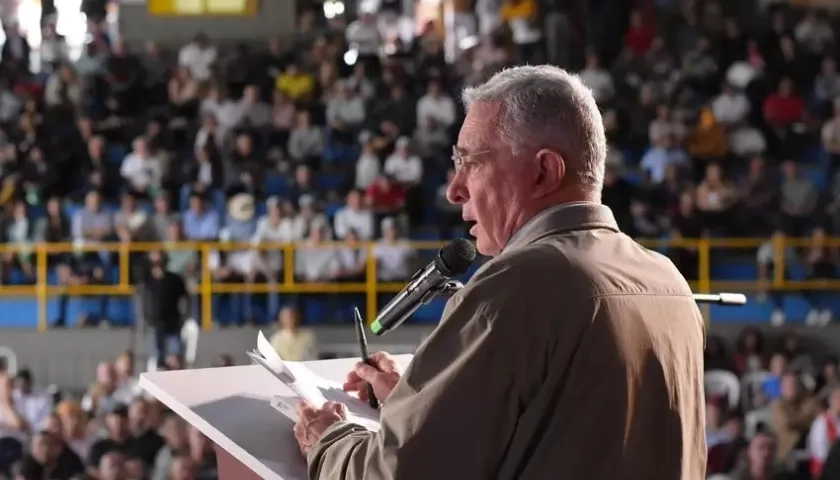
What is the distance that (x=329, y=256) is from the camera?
8281mm

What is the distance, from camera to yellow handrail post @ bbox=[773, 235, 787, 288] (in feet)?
26.8

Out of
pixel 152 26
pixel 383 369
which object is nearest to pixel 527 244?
pixel 383 369

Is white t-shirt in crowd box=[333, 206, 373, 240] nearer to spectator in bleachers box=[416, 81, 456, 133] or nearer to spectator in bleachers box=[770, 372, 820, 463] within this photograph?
spectator in bleachers box=[416, 81, 456, 133]

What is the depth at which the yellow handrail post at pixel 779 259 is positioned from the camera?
816 centimetres

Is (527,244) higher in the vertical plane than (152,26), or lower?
lower

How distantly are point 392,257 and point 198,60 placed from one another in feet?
10.00

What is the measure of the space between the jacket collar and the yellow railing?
658cm

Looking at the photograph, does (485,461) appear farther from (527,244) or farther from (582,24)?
(582,24)

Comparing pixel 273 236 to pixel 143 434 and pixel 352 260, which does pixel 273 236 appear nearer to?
pixel 352 260

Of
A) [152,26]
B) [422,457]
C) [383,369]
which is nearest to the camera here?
[422,457]

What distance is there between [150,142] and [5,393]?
2.66m

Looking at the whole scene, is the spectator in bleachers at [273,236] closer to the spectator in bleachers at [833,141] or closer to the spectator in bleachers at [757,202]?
the spectator in bleachers at [757,202]

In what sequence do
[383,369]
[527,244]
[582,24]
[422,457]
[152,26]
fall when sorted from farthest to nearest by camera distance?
[152,26] < [582,24] < [383,369] < [527,244] < [422,457]

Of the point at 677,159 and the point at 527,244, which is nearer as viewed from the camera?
the point at 527,244
